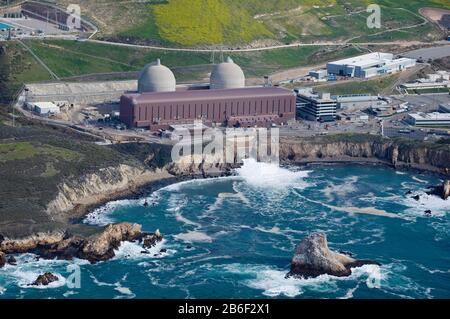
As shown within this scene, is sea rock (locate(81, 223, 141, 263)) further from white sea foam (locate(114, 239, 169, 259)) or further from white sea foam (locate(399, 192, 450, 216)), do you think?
white sea foam (locate(399, 192, 450, 216))

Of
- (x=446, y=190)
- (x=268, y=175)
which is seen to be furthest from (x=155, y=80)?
(x=446, y=190)

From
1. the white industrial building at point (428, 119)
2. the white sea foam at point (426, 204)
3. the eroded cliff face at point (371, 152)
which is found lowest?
the white sea foam at point (426, 204)

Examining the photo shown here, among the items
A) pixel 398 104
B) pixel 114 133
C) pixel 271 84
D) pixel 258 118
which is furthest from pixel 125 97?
pixel 398 104

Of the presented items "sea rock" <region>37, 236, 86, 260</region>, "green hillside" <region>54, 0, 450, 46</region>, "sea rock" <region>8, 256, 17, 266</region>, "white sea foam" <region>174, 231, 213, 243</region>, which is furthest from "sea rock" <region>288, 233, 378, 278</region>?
"green hillside" <region>54, 0, 450, 46</region>

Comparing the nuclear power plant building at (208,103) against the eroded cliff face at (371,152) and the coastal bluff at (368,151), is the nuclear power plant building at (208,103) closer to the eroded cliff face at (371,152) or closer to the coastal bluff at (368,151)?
the coastal bluff at (368,151)

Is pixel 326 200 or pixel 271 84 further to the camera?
pixel 271 84

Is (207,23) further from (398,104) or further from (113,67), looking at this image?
(398,104)

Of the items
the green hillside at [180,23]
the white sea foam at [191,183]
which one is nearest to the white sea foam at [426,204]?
the white sea foam at [191,183]
